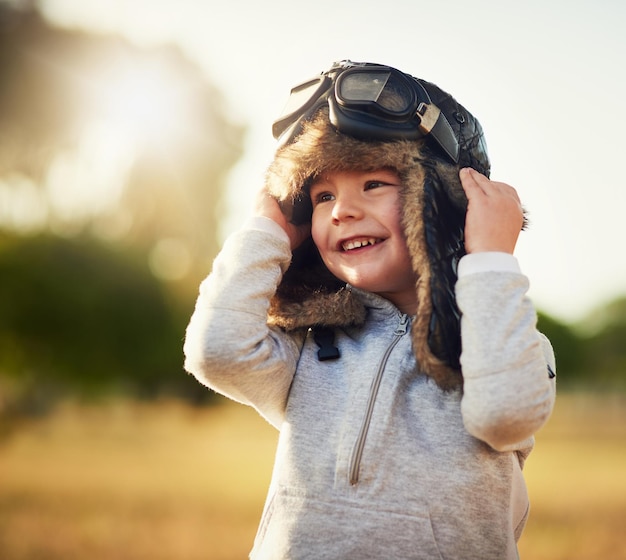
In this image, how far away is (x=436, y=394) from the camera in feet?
7.71

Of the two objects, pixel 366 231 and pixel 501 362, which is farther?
pixel 366 231

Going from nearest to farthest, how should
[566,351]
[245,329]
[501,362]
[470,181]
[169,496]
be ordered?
[501,362] < [245,329] < [470,181] < [169,496] < [566,351]

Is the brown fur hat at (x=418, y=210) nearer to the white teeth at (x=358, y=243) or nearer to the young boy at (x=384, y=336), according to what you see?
the young boy at (x=384, y=336)

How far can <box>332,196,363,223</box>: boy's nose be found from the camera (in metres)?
2.50

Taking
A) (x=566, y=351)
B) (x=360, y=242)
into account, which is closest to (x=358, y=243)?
(x=360, y=242)

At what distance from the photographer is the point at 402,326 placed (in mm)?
2529

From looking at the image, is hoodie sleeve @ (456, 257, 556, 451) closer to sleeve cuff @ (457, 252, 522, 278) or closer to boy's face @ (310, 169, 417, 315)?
sleeve cuff @ (457, 252, 522, 278)

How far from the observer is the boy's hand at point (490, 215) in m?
2.31

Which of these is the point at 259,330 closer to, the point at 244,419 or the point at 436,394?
the point at 436,394

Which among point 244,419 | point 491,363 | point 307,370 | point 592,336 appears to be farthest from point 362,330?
point 592,336

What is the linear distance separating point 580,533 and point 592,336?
74.2m

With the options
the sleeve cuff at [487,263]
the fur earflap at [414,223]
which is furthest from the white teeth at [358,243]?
the sleeve cuff at [487,263]

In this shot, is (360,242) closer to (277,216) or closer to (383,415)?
(277,216)

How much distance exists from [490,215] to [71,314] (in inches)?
634
